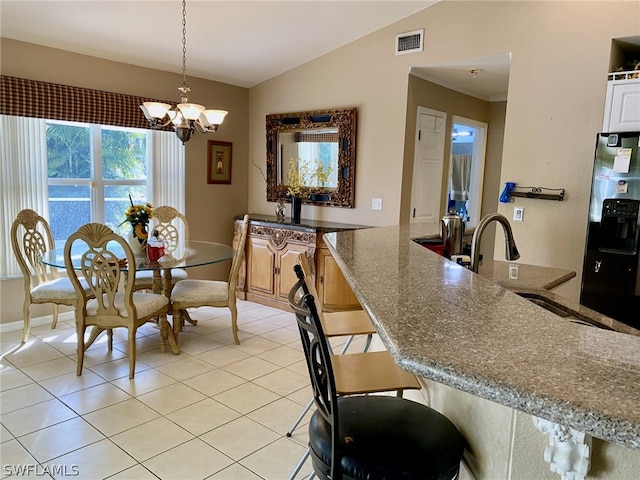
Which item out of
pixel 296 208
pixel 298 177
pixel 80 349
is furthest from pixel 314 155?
pixel 80 349

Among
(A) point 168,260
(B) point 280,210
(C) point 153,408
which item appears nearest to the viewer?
(C) point 153,408

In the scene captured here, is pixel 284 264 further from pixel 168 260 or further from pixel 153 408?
pixel 153 408

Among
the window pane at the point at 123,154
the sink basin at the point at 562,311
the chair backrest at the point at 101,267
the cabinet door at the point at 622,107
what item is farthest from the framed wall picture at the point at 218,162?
the sink basin at the point at 562,311

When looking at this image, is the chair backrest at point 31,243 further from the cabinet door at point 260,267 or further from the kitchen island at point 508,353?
the kitchen island at point 508,353

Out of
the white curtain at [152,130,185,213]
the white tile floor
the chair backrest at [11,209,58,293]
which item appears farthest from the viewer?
the white curtain at [152,130,185,213]

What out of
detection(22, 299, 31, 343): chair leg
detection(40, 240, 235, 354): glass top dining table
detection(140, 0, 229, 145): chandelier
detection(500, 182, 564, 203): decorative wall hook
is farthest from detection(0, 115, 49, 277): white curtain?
detection(500, 182, 564, 203): decorative wall hook

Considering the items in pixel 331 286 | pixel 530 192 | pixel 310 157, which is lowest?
pixel 331 286

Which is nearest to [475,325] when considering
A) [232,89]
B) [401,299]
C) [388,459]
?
[401,299]

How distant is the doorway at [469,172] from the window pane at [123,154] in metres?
3.48

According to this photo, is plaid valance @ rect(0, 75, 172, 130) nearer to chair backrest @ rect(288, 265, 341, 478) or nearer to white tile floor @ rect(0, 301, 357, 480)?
white tile floor @ rect(0, 301, 357, 480)

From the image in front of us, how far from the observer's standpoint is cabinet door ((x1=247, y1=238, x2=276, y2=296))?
4.90m

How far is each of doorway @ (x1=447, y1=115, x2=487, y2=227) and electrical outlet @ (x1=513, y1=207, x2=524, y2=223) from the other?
6.03 feet

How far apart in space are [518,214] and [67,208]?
3.96m

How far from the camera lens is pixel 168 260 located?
3.46m
